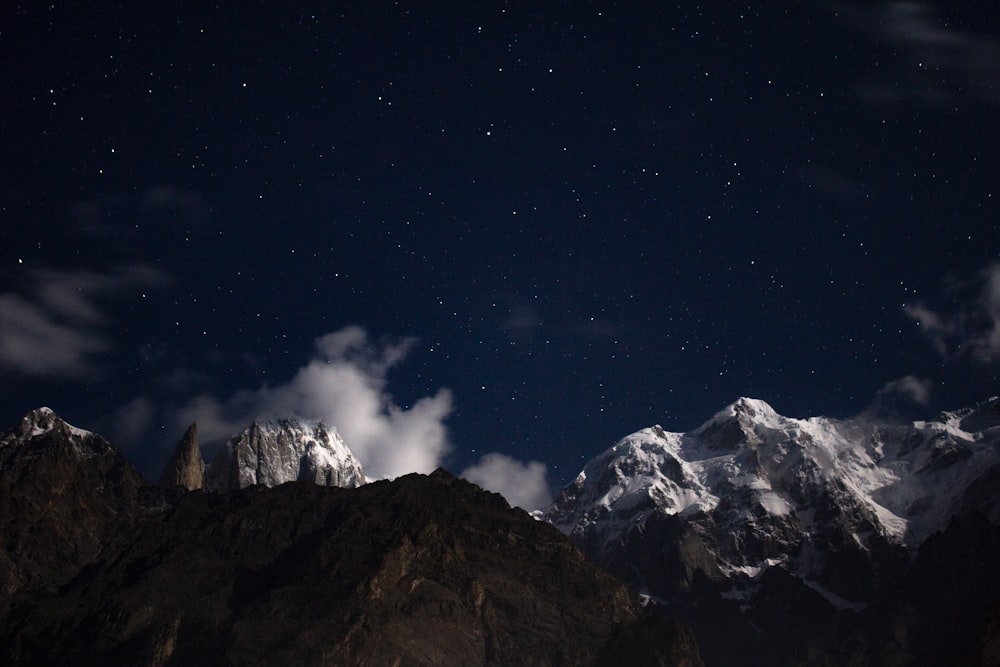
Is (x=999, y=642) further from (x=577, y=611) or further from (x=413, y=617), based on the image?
(x=413, y=617)

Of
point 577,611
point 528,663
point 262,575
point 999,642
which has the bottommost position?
point 999,642

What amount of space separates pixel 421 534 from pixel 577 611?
34746 mm

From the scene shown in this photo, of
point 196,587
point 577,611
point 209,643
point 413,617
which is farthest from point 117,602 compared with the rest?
point 577,611

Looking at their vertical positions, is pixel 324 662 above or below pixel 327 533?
below

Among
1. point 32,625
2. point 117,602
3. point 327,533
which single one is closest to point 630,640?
point 327,533

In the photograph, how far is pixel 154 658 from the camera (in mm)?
160250

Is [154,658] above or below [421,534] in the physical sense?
below

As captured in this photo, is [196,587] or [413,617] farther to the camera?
[196,587]

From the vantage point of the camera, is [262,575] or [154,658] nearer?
[154,658]

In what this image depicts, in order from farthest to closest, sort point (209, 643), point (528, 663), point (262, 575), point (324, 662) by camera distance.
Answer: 1. point (262, 575)
2. point (528, 663)
3. point (209, 643)
4. point (324, 662)

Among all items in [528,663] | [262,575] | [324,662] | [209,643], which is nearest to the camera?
[324,662]

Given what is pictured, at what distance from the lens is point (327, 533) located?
197 meters

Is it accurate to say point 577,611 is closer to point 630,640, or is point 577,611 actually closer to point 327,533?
point 630,640

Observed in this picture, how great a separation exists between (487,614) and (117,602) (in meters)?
68.2
